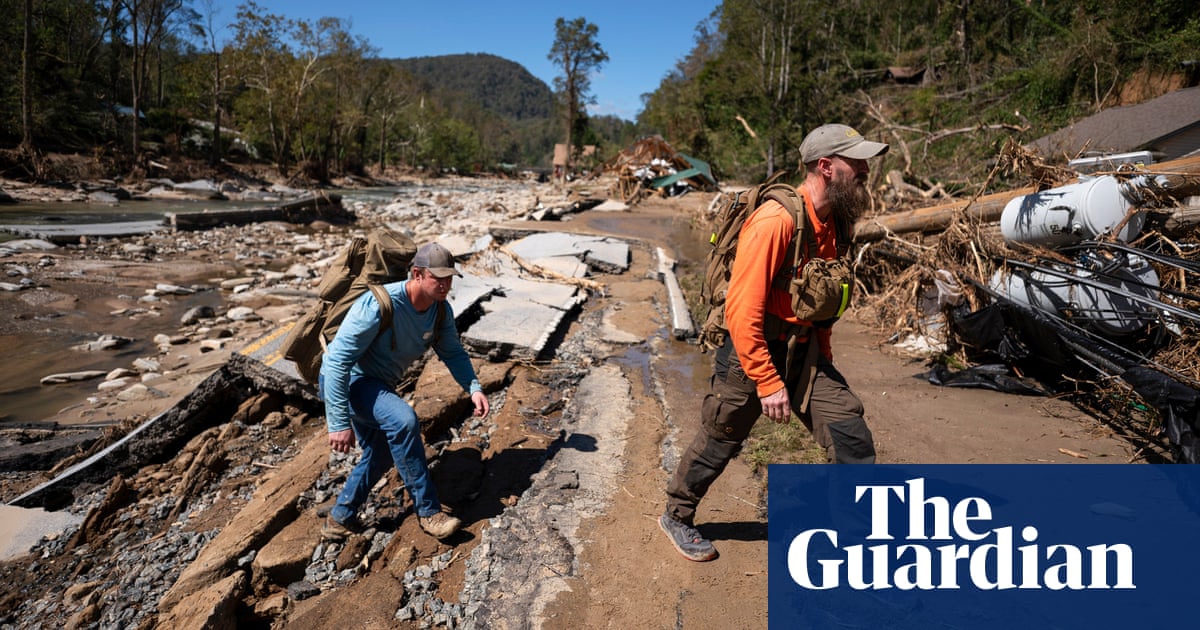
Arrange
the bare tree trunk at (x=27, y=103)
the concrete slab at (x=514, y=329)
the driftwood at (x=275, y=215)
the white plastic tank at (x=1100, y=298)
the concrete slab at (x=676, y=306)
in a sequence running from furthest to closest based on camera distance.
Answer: the bare tree trunk at (x=27, y=103) → the driftwood at (x=275, y=215) → the concrete slab at (x=676, y=306) → the concrete slab at (x=514, y=329) → the white plastic tank at (x=1100, y=298)

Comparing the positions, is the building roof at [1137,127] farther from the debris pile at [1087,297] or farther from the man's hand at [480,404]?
the man's hand at [480,404]

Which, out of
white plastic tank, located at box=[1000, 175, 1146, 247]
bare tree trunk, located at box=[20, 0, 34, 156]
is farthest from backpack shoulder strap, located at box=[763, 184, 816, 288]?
bare tree trunk, located at box=[20, 0, 34, 156]

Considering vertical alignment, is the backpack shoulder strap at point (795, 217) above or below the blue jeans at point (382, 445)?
above

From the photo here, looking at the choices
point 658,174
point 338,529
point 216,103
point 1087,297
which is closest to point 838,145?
point 338,529

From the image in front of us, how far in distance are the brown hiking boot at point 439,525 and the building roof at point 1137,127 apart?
751 centimetres

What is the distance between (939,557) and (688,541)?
3.37 feet

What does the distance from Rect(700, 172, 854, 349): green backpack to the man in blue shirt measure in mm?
1193

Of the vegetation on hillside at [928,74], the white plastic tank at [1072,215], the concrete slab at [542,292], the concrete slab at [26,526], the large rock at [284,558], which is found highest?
the vegetation on hillside at [928,74]

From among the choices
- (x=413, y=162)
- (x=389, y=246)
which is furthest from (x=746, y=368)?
(x=413, y=162)

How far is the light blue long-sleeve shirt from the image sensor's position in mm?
2727

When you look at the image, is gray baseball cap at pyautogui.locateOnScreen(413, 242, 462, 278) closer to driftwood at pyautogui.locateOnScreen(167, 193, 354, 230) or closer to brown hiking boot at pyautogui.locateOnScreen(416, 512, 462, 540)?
brown hiking boot at pyautogui.locateOnScreen(416, 512, 462, 540)

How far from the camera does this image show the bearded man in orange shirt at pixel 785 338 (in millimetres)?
2262

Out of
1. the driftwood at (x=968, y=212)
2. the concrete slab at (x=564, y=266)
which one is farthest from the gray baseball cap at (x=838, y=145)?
the concrete slab at (x=564, y=266)

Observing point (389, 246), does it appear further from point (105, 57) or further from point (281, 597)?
point (105, 57)
